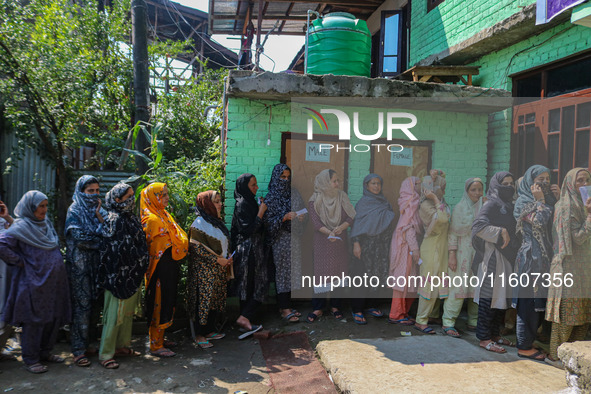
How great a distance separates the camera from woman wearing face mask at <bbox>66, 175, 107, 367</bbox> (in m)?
3.63

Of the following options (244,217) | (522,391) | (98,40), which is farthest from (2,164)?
(522,391)

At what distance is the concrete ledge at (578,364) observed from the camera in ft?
8.61

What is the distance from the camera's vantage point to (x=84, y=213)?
365 cm

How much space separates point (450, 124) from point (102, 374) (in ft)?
15.4

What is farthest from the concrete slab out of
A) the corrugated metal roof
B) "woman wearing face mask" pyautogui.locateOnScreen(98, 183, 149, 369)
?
the corrugated metal roof

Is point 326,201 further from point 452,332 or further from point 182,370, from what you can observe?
point 182,370

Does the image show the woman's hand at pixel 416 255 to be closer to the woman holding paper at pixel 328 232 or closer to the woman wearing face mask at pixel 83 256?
the woman holding paper at pixel 328 232

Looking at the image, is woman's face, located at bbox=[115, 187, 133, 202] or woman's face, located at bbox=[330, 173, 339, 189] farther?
woman's face, located at bbox=[330, 173, 339, 189]

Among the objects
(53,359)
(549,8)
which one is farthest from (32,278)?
(549,8)

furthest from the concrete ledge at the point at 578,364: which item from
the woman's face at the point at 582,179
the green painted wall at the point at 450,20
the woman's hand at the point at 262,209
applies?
the green painted wall at the point at 450,20

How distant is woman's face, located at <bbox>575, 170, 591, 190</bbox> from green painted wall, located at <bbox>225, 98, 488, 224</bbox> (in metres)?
1.87

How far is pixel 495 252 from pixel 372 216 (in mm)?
1259

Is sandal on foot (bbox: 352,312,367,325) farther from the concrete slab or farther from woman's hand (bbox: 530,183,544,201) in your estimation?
woman's hand (bbox: 530,183,544,201)

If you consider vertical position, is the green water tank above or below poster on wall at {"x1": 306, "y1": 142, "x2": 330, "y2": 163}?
A: above
